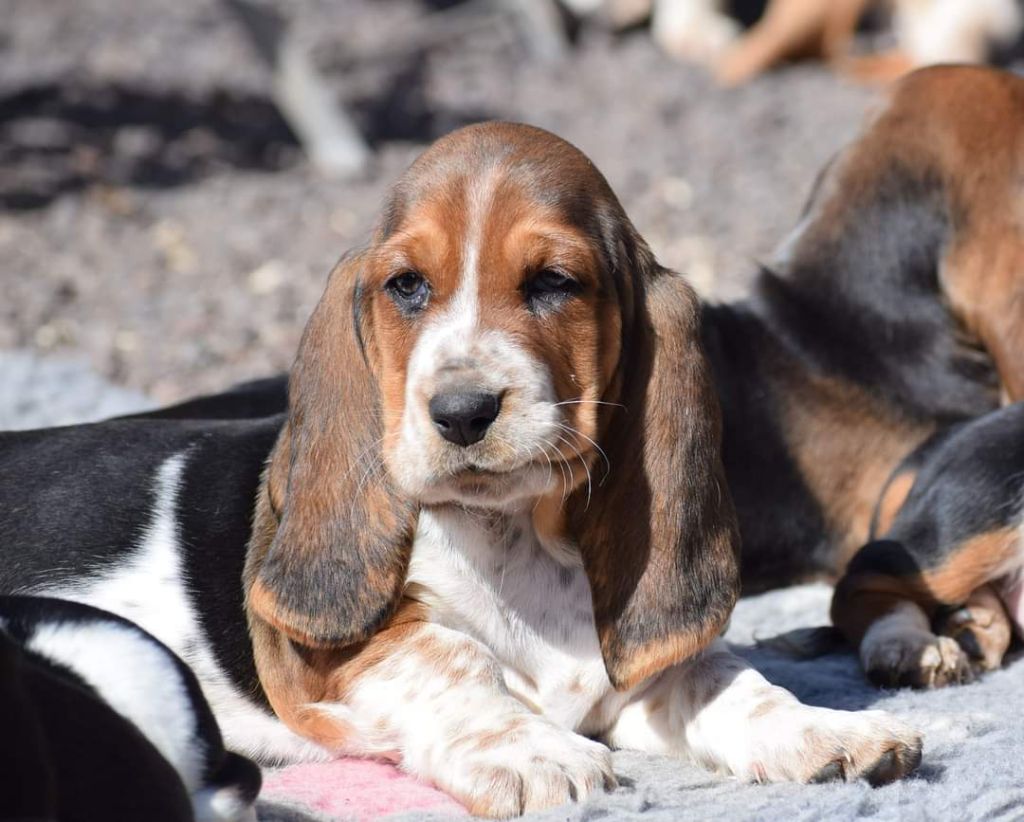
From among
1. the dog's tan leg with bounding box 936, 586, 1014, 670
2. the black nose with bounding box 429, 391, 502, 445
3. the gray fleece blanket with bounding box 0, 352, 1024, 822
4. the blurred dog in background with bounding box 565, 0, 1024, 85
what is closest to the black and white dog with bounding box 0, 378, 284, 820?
the gray fleece blanket with bounding box 0, 352, 1024, 822

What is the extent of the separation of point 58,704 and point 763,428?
11.9 feet

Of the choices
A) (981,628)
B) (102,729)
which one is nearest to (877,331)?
(981,628)

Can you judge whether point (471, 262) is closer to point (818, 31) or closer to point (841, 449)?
point (841, 449)

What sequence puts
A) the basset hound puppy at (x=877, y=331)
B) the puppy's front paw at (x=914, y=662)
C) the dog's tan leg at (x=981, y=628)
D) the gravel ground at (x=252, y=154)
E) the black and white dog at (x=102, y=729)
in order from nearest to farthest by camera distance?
the black and white dog at (x=102, y=729)
the puppy's front paw at (x=914, y=662)
the dog's tan leg at (x=981, y=628)
the basset hound puppy at (x=877, y=331)
the gravel ground at (x=252, y=154)

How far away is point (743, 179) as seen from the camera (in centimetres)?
1062

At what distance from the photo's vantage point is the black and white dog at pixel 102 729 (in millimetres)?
2445

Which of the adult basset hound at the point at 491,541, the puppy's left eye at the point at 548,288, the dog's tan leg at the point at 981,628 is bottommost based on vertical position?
the dog's tan leg at the point at 981,628

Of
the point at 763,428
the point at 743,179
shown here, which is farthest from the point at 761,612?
the point at 743,179

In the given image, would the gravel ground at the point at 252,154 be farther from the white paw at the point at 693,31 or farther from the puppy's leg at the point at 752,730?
the puppy's leg at the point at 752,730

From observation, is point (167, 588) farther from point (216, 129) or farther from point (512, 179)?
point (216, 129)

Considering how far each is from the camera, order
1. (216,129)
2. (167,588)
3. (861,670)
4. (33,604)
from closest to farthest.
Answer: (33,604)
(167,588)
(861,670)
(216,129)

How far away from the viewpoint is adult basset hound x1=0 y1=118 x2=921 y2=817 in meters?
3.64

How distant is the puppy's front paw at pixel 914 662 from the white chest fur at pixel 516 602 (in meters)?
1.05

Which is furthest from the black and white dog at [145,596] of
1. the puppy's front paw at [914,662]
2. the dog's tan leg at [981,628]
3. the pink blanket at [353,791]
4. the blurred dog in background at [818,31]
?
the blurred dog in background at [818,31]
